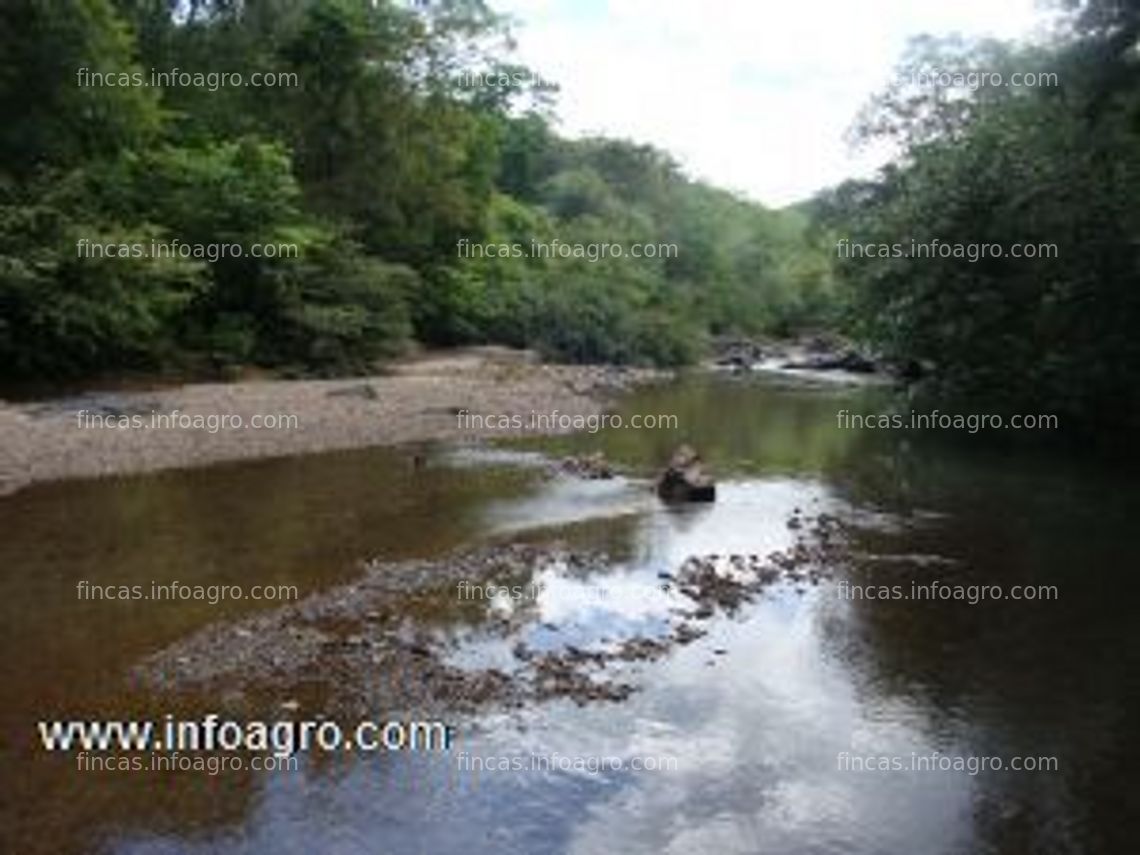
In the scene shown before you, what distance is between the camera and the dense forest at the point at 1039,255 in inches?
858

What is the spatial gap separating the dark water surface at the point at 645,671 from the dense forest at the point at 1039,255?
4467 mm

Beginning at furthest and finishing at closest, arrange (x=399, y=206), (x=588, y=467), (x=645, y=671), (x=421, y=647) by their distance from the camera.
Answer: (x=399, y=206)
(x=588, y=467)
(x=421, y=647)
(x=645, y=671)

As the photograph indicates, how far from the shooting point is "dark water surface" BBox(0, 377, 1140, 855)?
8.29 metres

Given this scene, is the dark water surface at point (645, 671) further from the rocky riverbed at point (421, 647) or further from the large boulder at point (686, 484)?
the large boulder at point (686, 484)

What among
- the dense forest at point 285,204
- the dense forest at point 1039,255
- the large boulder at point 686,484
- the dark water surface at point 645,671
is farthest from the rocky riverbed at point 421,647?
the dense forest at point 285,204

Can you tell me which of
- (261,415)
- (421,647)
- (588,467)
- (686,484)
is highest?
(261,415)

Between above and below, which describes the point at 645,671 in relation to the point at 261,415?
below

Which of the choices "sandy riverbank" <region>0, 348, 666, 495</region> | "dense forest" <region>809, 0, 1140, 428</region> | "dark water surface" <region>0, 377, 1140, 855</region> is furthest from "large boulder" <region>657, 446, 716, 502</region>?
"dense forest" <region>809, 0, 1140, 428</region>

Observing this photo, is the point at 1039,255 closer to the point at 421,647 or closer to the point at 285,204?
the point at 285,204

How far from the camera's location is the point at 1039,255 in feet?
84.9

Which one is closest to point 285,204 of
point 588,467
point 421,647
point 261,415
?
point 261,415

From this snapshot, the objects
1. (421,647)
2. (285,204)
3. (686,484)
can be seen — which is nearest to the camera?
(421,647)

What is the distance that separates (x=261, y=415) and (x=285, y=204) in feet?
27.6

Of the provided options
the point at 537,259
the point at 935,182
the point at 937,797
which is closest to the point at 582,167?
the point at 537,259
